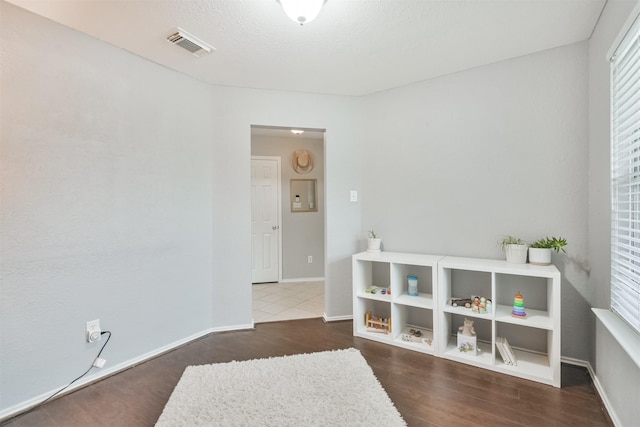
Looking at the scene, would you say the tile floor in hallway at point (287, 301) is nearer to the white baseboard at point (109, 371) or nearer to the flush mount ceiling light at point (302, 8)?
the white baseboard at point (109, 371)

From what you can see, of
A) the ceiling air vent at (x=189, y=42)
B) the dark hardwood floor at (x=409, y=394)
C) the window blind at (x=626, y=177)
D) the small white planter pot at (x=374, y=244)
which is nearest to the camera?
the window blind at (x=626, y=177)

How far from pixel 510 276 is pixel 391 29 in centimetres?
206

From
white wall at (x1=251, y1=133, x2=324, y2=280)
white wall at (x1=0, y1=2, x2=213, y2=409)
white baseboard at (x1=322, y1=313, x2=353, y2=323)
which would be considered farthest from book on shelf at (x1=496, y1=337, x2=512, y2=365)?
white wall at (x1=251, y1=133, x2=324, y2=280)

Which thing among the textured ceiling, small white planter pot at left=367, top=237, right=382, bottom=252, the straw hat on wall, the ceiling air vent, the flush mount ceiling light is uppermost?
the textured ceiling

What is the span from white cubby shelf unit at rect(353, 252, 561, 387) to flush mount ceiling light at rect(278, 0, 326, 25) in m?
1.91

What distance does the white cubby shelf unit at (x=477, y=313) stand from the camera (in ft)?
6.82

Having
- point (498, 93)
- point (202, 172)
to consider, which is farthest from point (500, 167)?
point (202, 172)

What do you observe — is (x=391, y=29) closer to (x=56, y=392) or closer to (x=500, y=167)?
(x=500, y=167)

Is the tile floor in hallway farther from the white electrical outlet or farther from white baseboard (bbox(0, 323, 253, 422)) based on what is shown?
the white electrical outlet

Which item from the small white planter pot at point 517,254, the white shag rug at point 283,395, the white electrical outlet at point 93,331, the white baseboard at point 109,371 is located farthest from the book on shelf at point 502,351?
the white electrical outlet at point 93,331

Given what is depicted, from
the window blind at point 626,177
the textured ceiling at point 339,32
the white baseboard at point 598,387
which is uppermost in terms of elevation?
the textured ceiling at point 339,32

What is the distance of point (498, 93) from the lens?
247cm

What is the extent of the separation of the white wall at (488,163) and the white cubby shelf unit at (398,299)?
10.1 inches

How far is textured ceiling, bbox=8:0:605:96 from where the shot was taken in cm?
178
